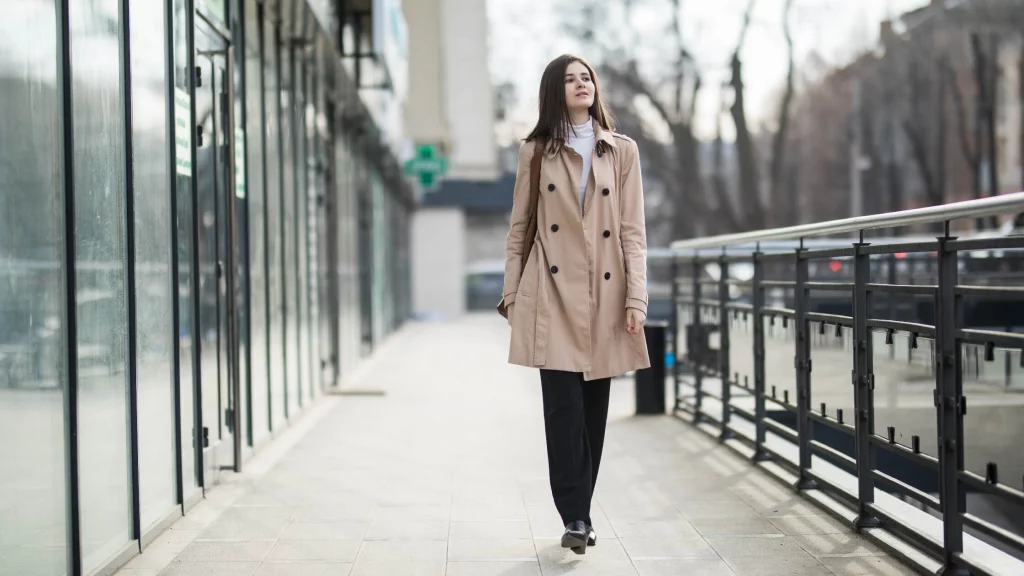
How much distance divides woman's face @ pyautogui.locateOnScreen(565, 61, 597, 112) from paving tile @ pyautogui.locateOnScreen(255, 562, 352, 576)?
1.98 m

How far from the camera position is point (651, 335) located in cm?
849

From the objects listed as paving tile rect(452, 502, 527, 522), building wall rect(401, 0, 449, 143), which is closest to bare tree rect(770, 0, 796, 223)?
building wall rect(401, 0, 449, 143)

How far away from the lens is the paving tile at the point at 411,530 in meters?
4.76

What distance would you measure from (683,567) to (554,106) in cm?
183

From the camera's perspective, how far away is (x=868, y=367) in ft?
15.1

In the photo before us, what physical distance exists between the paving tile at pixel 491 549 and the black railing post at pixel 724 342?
276 centimetres

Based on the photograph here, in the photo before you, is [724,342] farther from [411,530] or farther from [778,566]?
[778,566]

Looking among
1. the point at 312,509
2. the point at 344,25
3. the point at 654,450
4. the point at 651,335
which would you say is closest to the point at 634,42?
the point at 344,25

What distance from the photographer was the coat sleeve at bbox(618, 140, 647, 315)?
4285 millimetres

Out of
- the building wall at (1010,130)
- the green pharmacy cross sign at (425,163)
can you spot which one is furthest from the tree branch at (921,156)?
the green pharmacy cross sign at (425,163)

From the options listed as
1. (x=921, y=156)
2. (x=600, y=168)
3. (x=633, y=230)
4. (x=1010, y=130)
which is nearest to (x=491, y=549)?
(x=633, y=230)

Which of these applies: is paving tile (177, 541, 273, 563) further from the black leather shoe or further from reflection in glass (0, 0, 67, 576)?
the black leather shoe

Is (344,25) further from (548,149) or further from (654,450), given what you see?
(548,149)

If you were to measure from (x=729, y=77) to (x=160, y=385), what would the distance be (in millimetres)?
20512
